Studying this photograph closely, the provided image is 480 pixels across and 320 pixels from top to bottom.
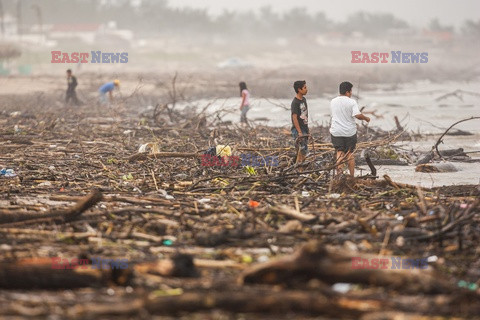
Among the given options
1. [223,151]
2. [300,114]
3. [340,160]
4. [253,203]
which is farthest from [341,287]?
[300,114]

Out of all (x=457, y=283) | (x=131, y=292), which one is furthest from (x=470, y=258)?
(x=131, y=292)

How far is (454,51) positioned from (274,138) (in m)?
83.4

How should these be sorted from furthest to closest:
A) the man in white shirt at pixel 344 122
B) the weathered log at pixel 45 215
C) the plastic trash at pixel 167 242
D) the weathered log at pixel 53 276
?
the man in white shirt at pixel 344 122
the weathered log at pixel 45 215
the plastic trash at pixel 167 242
the weathered log at pixel 53 276

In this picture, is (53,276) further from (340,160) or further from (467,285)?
(340,160)

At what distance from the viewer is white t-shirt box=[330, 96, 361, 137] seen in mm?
8602

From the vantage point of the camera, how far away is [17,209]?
251 inches

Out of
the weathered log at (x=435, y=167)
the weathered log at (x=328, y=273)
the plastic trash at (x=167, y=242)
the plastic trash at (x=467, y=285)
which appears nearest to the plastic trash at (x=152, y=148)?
the weathered log at (x=435, y=167)

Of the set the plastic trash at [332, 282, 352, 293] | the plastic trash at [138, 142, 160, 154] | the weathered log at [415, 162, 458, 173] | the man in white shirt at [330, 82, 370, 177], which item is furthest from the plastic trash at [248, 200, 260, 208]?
the weathered log at [415, 162, 458, 173]

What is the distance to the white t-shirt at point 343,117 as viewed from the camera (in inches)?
339

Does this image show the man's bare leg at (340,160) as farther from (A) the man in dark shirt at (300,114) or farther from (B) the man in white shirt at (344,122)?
(A) the man in dark shirt at (300,114)

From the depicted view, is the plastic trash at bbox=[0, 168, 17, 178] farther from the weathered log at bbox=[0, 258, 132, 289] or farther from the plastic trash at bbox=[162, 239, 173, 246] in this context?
the weathered log at bbox=[0, 258, 132, 289]

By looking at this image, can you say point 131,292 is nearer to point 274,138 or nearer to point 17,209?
point 17,209

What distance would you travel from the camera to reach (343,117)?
8.68 meters

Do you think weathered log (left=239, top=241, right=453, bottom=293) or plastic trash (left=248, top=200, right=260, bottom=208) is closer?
weathered log (left=239, top=241, right=453, bottom=293)
